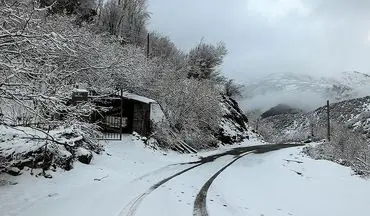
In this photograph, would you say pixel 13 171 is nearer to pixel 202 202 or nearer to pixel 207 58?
pixel 202 202

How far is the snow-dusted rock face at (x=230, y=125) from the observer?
4297 centimetres

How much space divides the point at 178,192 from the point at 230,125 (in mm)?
36122

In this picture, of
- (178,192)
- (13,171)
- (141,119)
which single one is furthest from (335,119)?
(13,171)

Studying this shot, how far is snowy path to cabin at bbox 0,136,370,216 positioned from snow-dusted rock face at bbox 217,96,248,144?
24076 mm

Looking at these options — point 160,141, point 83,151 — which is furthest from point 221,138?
point 83,151

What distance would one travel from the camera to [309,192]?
13.3m

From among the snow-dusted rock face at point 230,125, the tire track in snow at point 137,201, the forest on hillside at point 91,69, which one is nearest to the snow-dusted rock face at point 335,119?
the snow-dusted rock face at point 230,125

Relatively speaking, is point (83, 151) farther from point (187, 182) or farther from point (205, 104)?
point (205, 104)

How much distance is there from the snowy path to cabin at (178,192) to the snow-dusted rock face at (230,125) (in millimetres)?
24076

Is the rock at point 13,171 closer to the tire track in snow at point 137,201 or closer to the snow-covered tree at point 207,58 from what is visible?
the tire track in snow at point 137,201

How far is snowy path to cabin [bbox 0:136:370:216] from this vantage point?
31.7ft

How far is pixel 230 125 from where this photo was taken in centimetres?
4769

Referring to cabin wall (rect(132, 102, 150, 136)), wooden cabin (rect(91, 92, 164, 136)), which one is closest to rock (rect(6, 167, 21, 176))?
wooden cabin (rect(91, 92, 164, 136))

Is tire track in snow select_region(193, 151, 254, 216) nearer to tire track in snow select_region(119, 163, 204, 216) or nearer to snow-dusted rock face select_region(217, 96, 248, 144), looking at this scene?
tire track in snow select_region(119, 163, 204, 216)
